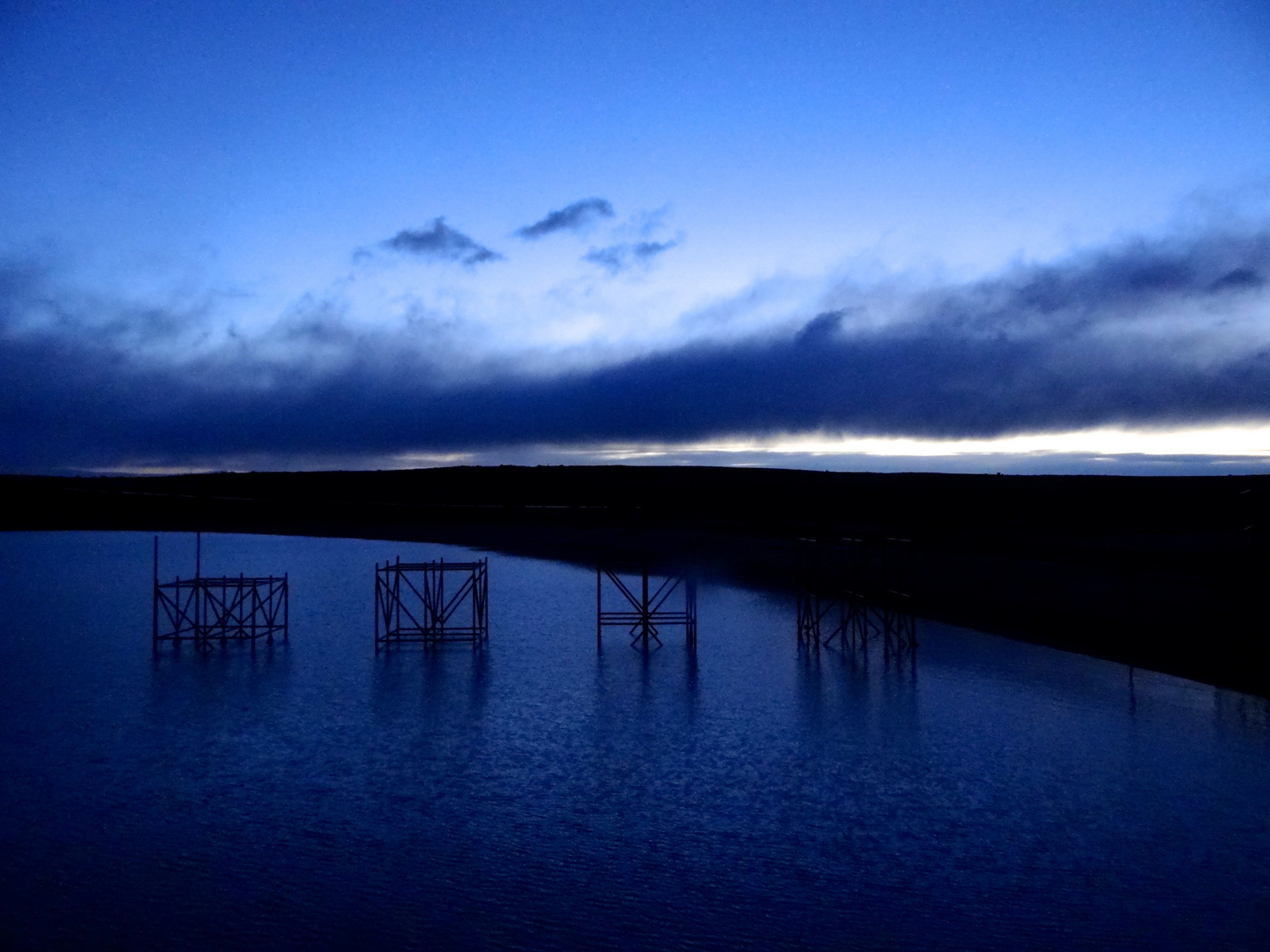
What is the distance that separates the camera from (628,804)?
504 inches

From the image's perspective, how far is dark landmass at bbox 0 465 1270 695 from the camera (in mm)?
27094

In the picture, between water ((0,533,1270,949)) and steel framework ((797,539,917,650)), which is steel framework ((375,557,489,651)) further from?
steel framework ((797,539,917,650))

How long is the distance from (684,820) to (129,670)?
16581 millimetres

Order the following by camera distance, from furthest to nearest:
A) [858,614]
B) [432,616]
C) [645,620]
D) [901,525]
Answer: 1. [901,525]
2. [858,614]
3. [432,616]
4. [645,620]

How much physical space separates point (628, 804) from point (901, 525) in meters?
66.1

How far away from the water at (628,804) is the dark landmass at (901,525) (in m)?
4.99

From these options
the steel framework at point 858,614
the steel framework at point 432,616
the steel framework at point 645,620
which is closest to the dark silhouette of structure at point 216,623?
the steel framework at point 432,616

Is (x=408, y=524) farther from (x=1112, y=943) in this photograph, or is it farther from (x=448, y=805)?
(x=1112, y=943)

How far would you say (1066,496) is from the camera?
307 feet

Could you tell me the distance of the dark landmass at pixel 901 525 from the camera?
27.1 m

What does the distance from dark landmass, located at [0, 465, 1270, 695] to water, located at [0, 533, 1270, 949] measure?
499 cm

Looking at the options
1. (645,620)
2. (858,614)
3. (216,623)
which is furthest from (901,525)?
(216,623)

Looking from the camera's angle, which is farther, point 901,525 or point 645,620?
point 901,525

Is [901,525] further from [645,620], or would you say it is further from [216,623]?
[216,623]
